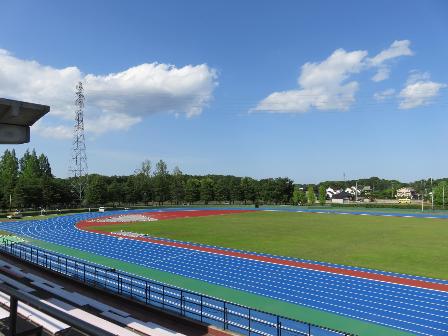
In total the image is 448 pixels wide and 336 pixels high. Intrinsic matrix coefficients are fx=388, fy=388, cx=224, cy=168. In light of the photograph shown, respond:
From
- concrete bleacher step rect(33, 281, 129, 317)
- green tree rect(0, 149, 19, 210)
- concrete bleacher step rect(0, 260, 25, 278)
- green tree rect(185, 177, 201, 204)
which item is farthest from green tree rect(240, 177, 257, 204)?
concrete bleacher step rect(33, 281, 129, 317)

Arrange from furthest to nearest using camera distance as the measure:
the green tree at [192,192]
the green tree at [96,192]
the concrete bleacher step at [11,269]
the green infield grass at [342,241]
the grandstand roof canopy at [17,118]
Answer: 1. the green tree at [192,192]
2. the green tree at [96,192]
3. the green infield grass at [342,241]
4. the concrete bleacher step at [11,269]
5. the grandstand roof canopy at [17,118]

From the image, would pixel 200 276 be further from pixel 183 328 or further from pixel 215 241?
pixel 215 241

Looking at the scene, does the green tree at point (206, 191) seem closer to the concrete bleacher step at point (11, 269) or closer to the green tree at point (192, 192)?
the green tree at point (192, 192)

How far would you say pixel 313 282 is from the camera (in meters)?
23.2

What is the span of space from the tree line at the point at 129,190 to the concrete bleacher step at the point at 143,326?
70.4 m

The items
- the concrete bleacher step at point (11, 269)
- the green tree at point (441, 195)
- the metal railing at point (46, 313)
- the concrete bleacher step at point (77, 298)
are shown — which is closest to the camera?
the metal railing at point (46, 313)

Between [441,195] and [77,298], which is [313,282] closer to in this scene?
[77,298]

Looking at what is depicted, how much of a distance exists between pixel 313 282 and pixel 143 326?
43.9 ft

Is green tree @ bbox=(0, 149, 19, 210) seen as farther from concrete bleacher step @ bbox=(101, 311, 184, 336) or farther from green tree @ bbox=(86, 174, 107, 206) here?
concrete bleacher step @ bbox=(101, 311, 184, 336)

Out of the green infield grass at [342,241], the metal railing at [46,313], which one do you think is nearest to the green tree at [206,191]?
the green infield grass at [342,241]

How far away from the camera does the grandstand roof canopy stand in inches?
329

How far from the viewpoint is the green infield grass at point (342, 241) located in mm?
28859

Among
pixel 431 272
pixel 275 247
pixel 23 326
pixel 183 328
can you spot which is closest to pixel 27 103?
pixel 23 326

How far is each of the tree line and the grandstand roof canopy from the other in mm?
73736
